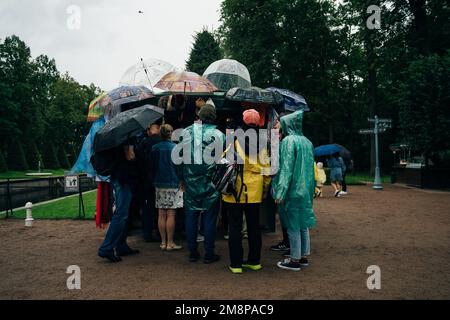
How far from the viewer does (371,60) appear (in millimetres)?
24703

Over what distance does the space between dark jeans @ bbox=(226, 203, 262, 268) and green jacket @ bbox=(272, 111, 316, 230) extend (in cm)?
40

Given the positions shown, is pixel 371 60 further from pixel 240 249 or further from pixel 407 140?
pixel 240 249

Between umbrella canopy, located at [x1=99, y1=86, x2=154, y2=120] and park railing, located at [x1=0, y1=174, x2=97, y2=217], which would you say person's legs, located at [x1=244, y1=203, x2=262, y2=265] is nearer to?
umbrella canopy, located at [x1=99, y1=86, x2=154, y2=120]

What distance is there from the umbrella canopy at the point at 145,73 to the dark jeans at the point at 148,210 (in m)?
2.56

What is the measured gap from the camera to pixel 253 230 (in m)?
4.88

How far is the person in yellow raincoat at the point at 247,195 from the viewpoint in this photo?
15.7 feet

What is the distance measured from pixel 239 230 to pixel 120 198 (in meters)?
1.88

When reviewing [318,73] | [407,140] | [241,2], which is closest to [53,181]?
[407,140]

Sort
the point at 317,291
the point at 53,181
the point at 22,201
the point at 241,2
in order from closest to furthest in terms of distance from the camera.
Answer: the point at 317,291 < the point at 22,201 < the point at 53,181 < the point at 241,2

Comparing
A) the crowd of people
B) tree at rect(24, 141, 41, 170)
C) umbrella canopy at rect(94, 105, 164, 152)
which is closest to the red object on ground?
the crowd of people

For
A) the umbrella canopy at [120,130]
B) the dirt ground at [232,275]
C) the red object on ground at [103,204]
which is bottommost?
the dirt ground at [232,275]


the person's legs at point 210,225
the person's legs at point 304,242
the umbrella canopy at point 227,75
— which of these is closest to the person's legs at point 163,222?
the person's legs at point 210,225

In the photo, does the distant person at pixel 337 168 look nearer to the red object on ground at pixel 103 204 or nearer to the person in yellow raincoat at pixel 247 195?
the red object on ground at pixel 103 204
